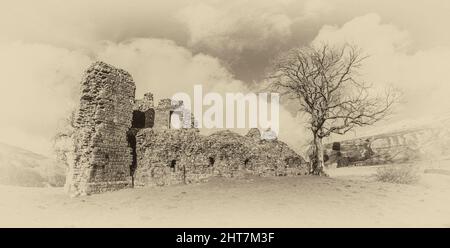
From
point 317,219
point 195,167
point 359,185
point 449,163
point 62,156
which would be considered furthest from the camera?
point 62,156

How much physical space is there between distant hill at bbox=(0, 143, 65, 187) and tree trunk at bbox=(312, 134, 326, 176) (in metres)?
22.8

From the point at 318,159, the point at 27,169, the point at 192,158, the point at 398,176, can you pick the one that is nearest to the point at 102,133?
the point at 192,158

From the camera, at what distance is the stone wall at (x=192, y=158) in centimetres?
1886

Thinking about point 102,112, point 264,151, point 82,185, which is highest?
point 102,112

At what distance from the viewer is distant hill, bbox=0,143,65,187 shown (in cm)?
3172

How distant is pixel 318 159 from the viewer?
19.5m

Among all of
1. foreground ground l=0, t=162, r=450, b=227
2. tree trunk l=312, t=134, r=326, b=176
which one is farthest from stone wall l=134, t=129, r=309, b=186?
tree trunk l=312, t=134, r=326, b=176

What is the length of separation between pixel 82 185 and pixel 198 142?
18.0 ft

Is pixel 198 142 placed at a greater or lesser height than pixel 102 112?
lesser

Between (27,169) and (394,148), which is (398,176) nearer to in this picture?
(394,148)

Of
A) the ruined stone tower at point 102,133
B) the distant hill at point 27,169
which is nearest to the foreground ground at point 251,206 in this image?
the ruined stone tower at point 102,133
